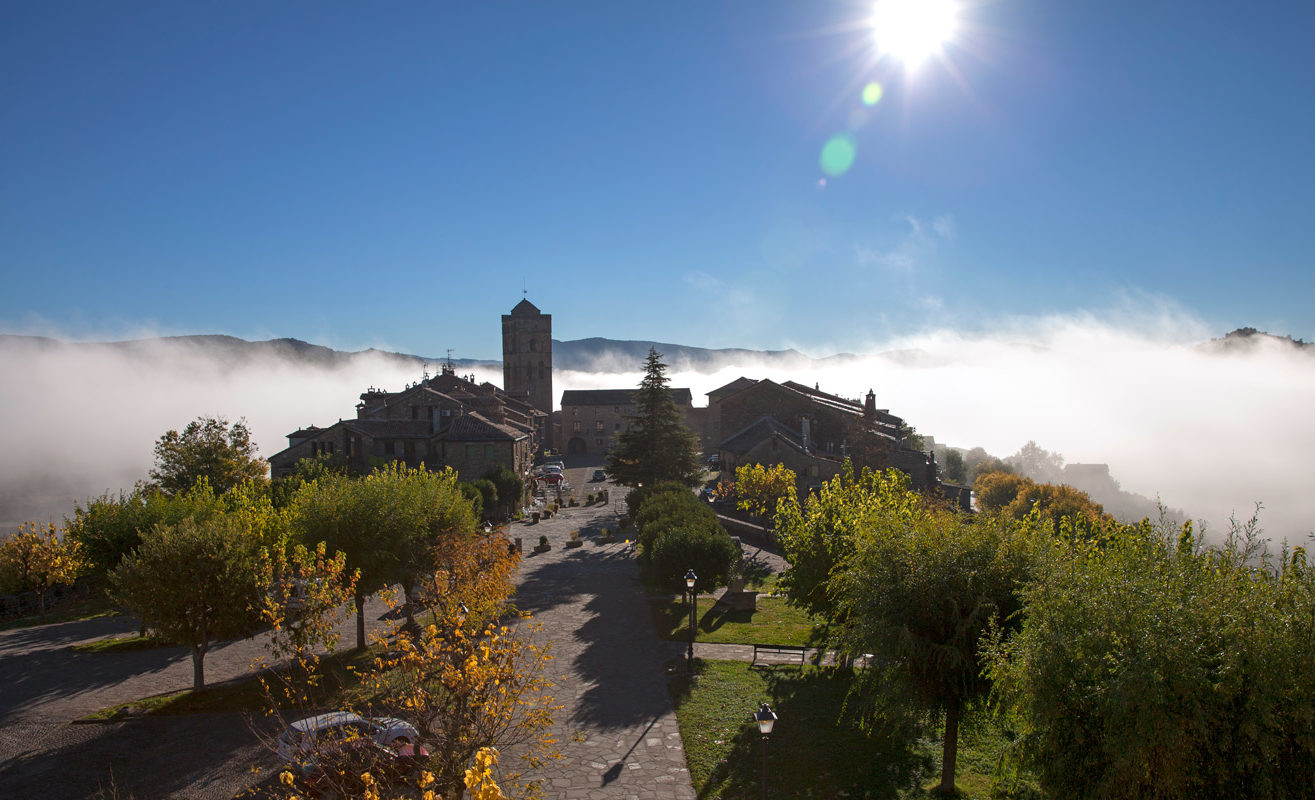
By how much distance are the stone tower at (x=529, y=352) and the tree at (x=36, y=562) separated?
7981 cm

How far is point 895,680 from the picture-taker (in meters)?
12.1

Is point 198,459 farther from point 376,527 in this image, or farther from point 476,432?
point 376,527

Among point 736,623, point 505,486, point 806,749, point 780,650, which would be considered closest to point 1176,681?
point 806,749

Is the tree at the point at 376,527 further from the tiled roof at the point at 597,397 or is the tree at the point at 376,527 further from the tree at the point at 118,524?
the tiled roof at the point at 597,397

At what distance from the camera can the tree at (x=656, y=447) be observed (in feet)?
157

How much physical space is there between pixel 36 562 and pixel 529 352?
82.7 m

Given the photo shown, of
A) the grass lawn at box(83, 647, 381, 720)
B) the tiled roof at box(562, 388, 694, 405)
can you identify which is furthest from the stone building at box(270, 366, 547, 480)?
the tiled roof at box(562, 388, 694, 405)

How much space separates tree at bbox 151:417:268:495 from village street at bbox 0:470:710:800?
1738 centimetres

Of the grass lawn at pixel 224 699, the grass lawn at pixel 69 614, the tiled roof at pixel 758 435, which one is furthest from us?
the tiled roof at pixel 758 435

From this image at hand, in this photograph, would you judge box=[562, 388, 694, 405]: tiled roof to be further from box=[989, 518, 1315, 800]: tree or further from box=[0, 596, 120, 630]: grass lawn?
box=[989, 518, 1315, 800]: tree

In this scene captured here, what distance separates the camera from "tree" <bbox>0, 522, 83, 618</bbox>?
29.5 meters

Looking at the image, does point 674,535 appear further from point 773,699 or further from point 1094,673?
point 1094,673

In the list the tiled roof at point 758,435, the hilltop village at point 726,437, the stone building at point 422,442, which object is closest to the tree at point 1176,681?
the hilltop village at point 726,437

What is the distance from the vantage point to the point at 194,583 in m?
18.1
